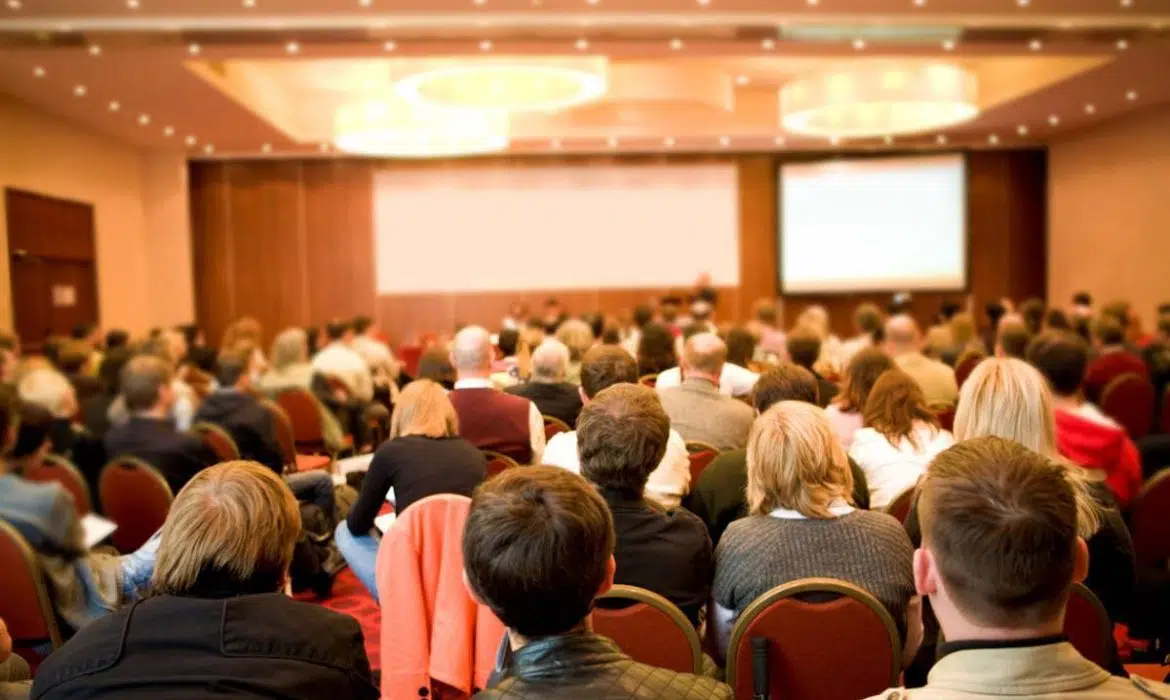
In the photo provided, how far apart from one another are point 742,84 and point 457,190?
512cm

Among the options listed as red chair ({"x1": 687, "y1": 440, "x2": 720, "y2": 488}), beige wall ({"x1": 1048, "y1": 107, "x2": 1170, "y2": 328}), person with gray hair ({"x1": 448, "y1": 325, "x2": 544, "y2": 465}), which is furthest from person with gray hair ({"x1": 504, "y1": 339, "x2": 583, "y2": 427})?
beige wall ({"x1": 1048, "y1": 107, "x2": 1170, "y2": 328})

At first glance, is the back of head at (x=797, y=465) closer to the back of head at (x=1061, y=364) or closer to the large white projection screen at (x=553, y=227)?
the back of head at (x=1061, y=364)

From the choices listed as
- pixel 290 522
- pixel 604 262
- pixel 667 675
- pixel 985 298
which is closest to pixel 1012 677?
pixel 667 675

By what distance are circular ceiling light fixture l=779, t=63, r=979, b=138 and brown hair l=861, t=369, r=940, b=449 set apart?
325 inches

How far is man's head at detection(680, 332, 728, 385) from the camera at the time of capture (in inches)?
189

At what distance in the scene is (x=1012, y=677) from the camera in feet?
4.50

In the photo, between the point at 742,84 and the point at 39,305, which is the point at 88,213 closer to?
the point at 39,305

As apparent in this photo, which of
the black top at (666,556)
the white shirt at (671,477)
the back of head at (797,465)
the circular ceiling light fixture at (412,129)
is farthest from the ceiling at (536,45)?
the black top at (666,556)

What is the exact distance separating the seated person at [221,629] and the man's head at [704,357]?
3080 millimetres

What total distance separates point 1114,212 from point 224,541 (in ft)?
52.2

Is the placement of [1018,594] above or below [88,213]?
below

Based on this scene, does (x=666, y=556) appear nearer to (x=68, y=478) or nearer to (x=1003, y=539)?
(x=1003, y=539)

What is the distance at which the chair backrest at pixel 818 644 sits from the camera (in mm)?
2277

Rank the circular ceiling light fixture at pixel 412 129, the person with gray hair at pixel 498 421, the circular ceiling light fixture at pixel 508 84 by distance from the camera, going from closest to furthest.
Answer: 1. the person with gray hair at pixel 498 421
2. the circular ceiling light fixture at pixel 508 84
3. the circular ceiling light fixture at pixel 412 129
